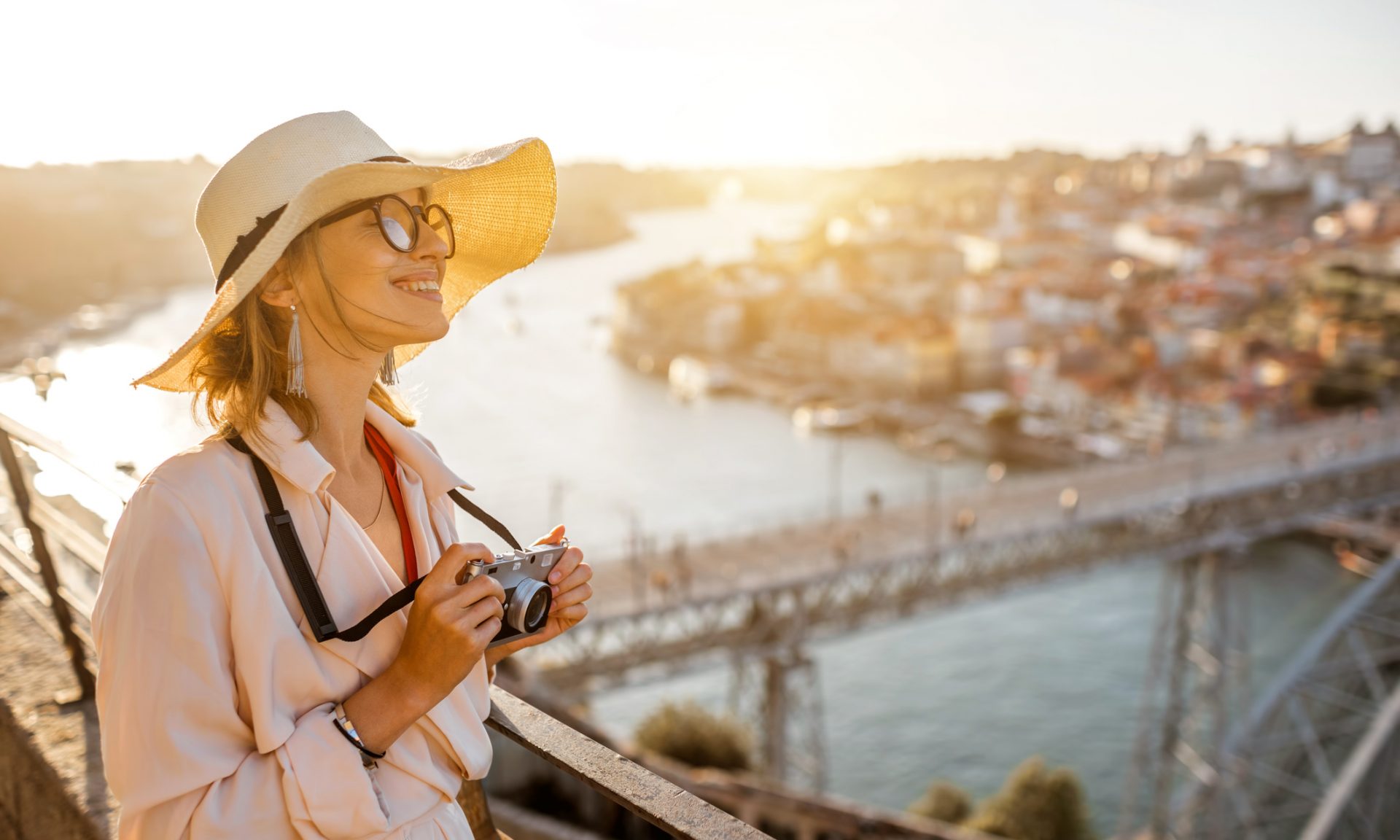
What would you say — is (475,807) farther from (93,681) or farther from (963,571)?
(963,571)

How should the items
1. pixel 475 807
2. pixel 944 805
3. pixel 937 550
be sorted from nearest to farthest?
pixel 475 807
pixel 944 805
pixel 937 550

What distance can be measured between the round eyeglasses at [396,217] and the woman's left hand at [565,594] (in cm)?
18

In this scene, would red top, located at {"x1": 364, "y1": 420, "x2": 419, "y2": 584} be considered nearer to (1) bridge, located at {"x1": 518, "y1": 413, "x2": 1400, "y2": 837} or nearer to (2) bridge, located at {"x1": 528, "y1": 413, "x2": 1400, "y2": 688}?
(1) bridge, located at {"x1": 518, "y1": 413, "x2": 1400, "y2": 837}

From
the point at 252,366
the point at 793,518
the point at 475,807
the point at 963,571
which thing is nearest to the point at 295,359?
the point at 252,366

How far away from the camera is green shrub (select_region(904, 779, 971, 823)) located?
8.17 metres

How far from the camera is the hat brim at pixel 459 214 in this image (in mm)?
512

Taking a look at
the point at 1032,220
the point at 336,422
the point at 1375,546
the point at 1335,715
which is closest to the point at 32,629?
the point at 336,422

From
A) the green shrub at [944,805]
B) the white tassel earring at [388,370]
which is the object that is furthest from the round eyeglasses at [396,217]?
the green shrub at [944,805]

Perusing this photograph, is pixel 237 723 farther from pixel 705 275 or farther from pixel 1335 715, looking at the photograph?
pixel 705 275

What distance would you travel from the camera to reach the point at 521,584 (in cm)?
57

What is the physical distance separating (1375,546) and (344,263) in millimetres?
16725

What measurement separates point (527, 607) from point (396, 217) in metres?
0.21

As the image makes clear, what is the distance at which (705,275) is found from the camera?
1248 inches

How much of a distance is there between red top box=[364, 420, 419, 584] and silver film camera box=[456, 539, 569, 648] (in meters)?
0.05
